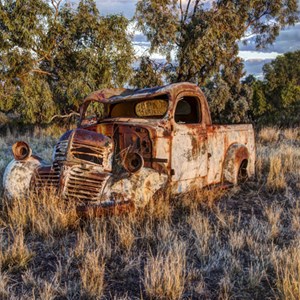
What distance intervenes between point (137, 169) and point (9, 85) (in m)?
12.2

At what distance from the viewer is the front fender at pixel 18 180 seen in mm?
5109

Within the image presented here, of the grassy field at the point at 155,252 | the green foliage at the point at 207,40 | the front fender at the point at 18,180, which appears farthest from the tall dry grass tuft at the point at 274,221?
the green foliage at the point at 207,40

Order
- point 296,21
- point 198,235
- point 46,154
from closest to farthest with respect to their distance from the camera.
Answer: point 198,235, point 46,154, point 296,21

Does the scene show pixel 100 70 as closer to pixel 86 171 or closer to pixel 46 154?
pixel 46 154

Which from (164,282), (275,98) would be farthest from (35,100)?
(164,282)

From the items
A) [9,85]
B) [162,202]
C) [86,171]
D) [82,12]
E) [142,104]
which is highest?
[82,12]

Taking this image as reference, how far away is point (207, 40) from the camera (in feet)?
52.3

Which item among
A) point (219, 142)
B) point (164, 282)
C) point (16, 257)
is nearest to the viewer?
point (164, 282)

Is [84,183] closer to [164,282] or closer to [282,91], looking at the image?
[164,282]

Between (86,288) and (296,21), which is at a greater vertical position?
(296,21)

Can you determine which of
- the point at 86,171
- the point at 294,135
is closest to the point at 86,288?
the point at 86,171

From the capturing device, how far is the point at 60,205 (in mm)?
4570

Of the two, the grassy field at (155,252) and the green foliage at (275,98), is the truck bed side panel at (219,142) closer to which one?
the grassy field at (155,252)

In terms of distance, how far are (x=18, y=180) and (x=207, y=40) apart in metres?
12.6
